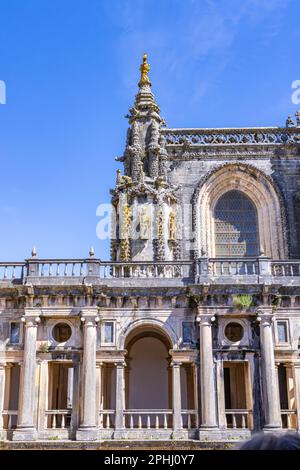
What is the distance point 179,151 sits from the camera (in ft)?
98.6

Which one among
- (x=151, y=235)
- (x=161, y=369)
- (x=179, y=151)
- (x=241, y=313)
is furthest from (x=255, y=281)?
(x=179, y=151)

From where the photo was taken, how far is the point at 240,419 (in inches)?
918

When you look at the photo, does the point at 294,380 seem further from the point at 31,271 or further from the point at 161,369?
the point at 31,271

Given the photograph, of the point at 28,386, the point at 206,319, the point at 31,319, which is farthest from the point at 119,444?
the point at 31,319

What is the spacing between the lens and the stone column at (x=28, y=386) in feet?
71.1

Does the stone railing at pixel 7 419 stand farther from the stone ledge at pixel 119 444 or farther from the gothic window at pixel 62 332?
the gothic window at pixel 62 332

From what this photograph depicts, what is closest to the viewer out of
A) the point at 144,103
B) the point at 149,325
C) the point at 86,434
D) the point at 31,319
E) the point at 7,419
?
the point at 86,434

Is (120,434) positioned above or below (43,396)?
below

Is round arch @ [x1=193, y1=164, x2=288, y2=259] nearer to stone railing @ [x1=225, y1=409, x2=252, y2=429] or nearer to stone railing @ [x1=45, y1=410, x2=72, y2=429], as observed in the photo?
stone railing @ [x1=225, y1=409, x2=252, y2=429]

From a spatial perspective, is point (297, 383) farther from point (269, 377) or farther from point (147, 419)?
point (147, 419)

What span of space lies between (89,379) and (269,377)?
697 cm

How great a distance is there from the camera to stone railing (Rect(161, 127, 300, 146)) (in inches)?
1201

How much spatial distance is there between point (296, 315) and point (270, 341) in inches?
68.0

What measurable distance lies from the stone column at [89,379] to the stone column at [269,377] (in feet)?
21.6
